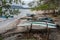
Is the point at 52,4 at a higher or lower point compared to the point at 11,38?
higher

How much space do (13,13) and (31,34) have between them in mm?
4607

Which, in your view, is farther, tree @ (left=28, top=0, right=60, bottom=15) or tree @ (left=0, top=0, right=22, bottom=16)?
tree @ (left=28, top=0, right=60, bottom=15)

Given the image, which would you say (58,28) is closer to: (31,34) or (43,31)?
(43,31)

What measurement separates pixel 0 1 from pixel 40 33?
17.0ft

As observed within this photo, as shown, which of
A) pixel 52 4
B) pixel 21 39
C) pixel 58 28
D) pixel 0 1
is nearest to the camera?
pixel 0 1

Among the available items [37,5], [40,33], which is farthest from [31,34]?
[37,5]

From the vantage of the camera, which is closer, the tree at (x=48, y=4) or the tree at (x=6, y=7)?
the tree at (x=6, y=7)

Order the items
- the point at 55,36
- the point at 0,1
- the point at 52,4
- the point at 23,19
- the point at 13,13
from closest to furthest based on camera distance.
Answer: the point at 0,1
the point at 13,13
the point at 52,4
the point at 55,36
the point at 23,19

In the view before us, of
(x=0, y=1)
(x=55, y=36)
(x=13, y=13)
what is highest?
(x=0, y=1)

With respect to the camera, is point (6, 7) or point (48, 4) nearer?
point (6, 7)

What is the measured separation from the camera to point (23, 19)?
33.5 ft

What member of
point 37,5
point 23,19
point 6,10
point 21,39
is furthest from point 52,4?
point 23,19

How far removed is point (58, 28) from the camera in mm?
8688

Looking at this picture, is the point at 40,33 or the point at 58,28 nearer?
the point at 40,33
